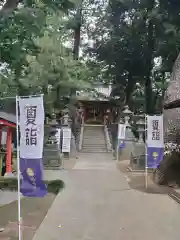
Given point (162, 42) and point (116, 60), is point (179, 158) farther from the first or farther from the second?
point (116, 60)

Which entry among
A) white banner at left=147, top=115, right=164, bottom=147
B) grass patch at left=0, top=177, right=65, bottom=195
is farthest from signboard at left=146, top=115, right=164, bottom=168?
grass patch at left=0, top=177, right=65, bottom=195

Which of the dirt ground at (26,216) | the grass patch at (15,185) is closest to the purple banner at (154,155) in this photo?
the grass patch at (15,185)

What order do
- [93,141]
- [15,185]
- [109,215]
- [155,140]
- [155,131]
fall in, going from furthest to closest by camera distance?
[93,141] < [155,140] < [155,131] < [15,185] < [109,215]

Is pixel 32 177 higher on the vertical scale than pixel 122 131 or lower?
lower

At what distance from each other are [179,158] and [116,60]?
1629 centimetres

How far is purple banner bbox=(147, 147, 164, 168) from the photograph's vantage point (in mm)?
12148

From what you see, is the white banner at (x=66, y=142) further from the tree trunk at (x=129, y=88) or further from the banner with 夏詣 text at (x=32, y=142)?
the banner with 夏詣 text at (x=32, y=142)

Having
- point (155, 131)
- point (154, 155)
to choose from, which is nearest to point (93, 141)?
point (154, 155)

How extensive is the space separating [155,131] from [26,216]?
5.74m

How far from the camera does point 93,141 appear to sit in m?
30.1

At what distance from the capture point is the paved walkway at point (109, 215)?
639cm

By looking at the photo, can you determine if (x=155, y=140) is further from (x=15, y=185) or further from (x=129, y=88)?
(x=129, y=88)

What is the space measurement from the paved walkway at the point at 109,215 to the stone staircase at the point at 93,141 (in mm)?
16014

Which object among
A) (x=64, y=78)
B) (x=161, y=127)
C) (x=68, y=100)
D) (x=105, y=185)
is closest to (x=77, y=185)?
(x=105, y=185)
